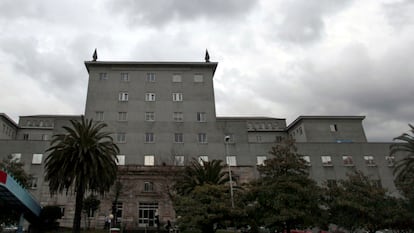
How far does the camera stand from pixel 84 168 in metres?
33.6

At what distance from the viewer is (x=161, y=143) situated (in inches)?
2233

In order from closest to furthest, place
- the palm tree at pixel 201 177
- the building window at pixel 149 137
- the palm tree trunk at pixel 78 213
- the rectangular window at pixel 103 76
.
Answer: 1. the palm tree trunk at pixel 78 213
2. the palm tree at pixel 201 177
3. the building window at pixel 149 137
4. the rectangular window at pixel 103 76

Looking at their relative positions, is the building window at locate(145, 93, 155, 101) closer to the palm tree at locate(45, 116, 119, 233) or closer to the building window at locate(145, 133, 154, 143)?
the building window at locate(145, 133, 154, 143)

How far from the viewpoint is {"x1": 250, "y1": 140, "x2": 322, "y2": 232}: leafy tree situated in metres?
26.3

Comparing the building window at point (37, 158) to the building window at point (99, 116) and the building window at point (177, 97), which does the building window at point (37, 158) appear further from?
the building window at point (177, 97)

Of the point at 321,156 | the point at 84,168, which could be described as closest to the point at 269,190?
the point at 84,168

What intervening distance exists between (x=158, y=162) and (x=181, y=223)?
85.9 ft

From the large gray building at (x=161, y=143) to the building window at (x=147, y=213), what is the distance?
5.9 inches

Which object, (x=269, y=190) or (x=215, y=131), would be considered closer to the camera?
(x=269, y=190)

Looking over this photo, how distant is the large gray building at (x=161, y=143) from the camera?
51.3m

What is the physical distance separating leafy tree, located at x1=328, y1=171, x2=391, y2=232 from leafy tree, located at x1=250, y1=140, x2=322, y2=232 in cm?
171

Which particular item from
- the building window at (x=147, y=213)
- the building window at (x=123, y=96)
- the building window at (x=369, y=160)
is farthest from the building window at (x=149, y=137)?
the building window at (x=369, y=160)

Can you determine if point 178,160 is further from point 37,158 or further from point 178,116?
point 37,158

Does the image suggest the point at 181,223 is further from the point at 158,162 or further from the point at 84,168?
the point at 158,162
